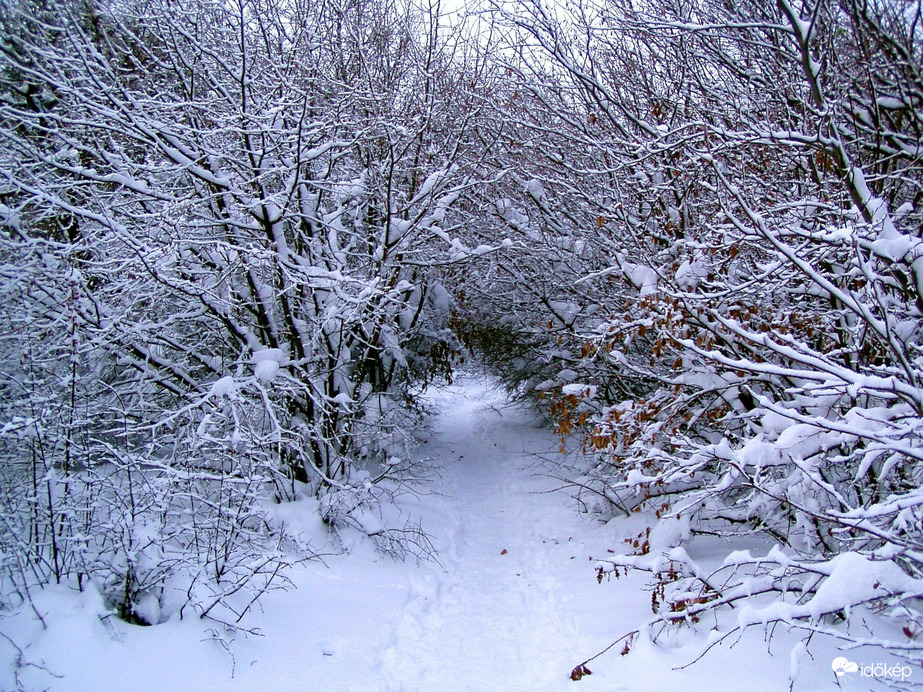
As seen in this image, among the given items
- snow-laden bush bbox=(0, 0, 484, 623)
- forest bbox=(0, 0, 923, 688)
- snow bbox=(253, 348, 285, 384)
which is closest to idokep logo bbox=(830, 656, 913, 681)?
forest bbox=(0, 0, 923, 688)

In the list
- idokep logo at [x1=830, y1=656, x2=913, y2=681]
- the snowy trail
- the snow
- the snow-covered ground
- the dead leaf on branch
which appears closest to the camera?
idokep logo at [x1=830, y1=656, x2=913, y2=681]

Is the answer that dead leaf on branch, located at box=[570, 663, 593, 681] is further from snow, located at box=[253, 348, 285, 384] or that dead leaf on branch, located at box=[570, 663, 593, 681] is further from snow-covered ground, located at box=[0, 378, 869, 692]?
snow, located at box=[253, 348, 285, 384]

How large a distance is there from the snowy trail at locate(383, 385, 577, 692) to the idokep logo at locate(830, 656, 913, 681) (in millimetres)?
1754

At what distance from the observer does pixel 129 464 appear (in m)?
4.34

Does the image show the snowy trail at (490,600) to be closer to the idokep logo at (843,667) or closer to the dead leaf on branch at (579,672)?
the dead leaf on branch at (579,672)

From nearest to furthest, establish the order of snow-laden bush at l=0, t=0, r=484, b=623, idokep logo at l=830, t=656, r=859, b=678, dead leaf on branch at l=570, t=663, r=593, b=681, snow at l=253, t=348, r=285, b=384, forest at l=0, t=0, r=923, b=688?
1. idokep logo at l=830, t=656, r=859, b=678
2. forest at l=0, t=0, r=923, b=688
3. dead leaf on branch at l=570, t=663, r=593, b=681
4. snow-laden bush at l=0, t=0, r=484, b=623
5. snow at l=253, t=348, r=285, b=384

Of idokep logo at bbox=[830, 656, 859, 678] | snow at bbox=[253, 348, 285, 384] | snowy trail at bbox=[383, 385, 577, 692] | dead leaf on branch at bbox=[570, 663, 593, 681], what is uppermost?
idokep logo at bbox=[830, 656, 859, 678]

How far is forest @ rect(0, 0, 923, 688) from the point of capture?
13.3 feet

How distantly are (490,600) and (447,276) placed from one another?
6302mm

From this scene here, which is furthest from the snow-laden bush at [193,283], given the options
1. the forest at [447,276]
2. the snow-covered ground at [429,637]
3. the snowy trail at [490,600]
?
the snowy trail at [490,600]

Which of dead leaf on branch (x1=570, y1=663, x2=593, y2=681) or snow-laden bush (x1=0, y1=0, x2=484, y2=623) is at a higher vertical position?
snow-laden bush (x1=0, y1=0, x2=484, y2=623)

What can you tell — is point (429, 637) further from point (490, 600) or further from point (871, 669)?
point (871, 669)

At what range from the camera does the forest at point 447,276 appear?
4.05 metres

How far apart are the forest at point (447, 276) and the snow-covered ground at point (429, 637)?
278 mm
